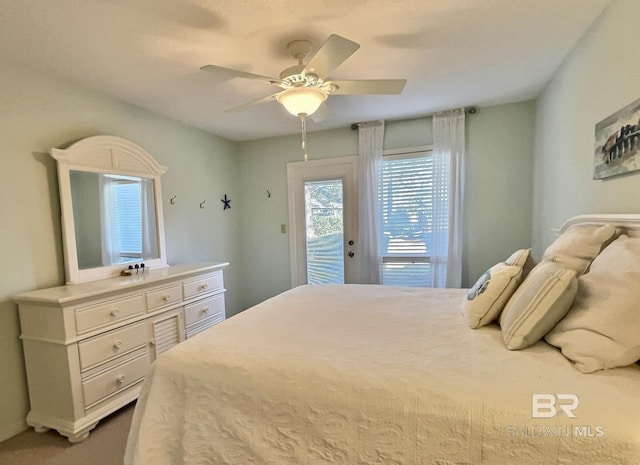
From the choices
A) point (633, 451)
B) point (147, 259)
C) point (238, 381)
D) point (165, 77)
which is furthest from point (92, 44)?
point (633, 451)

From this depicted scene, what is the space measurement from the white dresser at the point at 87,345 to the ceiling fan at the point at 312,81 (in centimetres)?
161

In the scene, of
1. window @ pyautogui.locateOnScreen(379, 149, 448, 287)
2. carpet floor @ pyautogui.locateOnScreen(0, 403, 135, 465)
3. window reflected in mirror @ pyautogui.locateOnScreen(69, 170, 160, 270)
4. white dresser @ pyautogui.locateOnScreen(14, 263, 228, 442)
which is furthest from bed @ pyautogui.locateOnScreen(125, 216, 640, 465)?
window @ pyautogui.locateOnScreen(379, 149, 448, 287)

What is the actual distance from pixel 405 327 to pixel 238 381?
0.85 metres

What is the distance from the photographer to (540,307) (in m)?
1.22

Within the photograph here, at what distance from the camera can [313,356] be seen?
1269 millimetres

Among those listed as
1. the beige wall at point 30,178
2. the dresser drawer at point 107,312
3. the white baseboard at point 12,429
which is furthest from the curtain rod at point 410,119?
the white baseboard at point 12,429

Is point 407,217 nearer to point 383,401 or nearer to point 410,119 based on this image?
point 410,119

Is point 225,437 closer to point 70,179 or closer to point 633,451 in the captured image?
point 633,451

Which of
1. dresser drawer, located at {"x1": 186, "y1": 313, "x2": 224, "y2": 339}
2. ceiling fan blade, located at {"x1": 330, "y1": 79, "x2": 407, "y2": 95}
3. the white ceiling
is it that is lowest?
dresser drawer, located at {"x1": 186, "y1": 313, "x2": 224, "y2": 339}

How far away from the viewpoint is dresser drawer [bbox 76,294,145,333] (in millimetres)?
A: 1915

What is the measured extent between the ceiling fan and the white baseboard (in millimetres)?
2501

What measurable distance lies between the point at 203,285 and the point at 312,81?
6.70 feet

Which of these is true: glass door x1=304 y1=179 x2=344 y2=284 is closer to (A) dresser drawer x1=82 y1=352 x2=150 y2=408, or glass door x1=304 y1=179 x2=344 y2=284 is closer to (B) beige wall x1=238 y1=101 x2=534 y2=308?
(B) beige wall x1=238 y1=101 x2=534 y2=308

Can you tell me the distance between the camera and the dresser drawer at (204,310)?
2704 millimetres
